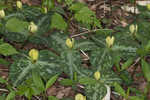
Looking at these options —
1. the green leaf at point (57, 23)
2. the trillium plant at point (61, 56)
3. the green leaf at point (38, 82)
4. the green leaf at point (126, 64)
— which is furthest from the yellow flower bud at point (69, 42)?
the green leaf at point (126, 64)

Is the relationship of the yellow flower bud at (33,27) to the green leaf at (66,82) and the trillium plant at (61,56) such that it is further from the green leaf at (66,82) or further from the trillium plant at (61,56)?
the green leaf at (66,82)

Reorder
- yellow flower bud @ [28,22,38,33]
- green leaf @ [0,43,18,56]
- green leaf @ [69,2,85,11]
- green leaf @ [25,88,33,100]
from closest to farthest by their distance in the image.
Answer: green leaf @ [25,88,33,100] < green leaf @ [0,43,18,56] < yellow flower bud @ [28,22,38,33] < green leaf @ [69,2,85,11]

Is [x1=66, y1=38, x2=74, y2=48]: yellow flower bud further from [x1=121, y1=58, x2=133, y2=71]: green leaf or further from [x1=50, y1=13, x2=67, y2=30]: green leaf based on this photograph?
[x1=121, y1=58, x2=133, y2=71]: green leaf

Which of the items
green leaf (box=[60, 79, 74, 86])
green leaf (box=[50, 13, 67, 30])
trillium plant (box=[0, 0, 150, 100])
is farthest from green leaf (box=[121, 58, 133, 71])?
green leaf (box=[50, 13, 67, 30])

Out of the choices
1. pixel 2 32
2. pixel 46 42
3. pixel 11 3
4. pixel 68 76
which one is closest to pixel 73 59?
pixel 68 76

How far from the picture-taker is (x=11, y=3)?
228 centimetres

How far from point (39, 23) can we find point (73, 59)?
480mm

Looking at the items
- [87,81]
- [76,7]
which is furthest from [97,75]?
A: [76,7]

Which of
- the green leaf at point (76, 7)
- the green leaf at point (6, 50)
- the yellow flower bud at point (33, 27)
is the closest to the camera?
the green leaf at point (6, 50)

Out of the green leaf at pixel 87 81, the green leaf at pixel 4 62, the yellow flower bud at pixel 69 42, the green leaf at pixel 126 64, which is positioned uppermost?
the yellow flower bud at pixel 69 42

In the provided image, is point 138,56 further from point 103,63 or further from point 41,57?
point 41,57

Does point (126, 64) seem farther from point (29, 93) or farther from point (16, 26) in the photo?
point (16, 26)

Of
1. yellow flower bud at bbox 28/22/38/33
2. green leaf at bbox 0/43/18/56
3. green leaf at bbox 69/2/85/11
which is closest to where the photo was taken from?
green leaf at bbox 0/43/18/56

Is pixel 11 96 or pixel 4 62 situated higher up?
pixel 4 62
